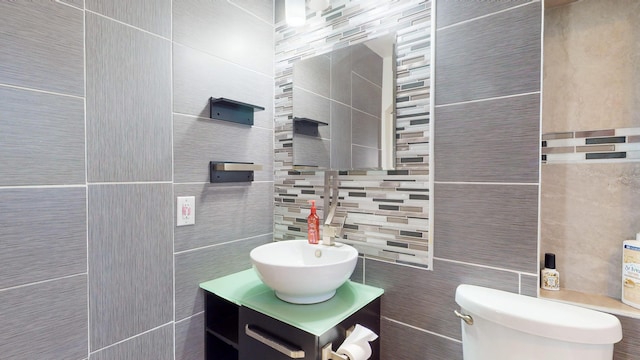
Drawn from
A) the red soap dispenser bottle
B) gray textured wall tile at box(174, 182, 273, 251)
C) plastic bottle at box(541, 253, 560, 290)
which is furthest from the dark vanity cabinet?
plastic bottle at box(541, 253, 560, 290)

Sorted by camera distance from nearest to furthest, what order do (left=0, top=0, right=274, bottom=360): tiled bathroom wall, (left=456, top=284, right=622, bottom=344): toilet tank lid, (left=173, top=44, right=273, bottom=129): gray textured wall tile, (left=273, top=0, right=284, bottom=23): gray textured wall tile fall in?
(left=456, top=284, right=622, bottom=344): toilet tank lid
(left=0, top=0, right=274, bottom=360): tiled bathroom wall
(left=173, top=44, right=273, bottom=129): gray textured wall tile
(left=273, top=0, right=284, bottom=23): gray textured wall tile

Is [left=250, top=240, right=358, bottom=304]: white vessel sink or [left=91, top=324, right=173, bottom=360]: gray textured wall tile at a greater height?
[left=250, top=240, right=358, bottom=304]: white vessel sink

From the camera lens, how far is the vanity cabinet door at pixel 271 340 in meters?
0.91

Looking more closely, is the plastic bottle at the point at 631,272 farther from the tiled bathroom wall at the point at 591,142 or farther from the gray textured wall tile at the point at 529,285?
the gray textured wall tile at the point at 529,285

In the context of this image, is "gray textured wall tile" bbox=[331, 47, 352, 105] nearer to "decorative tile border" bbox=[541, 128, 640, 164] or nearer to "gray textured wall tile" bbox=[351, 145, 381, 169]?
"gray textured wall tile" bbox=[351, 145, 381, 169]

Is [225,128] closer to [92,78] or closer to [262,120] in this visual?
[262,120]

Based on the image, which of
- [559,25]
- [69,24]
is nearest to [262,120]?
[69,24]

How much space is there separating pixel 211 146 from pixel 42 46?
2.04 feet

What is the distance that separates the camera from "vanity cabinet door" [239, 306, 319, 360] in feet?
2.99

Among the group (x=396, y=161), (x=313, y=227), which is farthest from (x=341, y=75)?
(x=313, y=227)

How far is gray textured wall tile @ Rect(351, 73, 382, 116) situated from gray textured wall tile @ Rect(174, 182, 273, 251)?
2.20 feet

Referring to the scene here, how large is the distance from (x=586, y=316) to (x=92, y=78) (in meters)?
1.69

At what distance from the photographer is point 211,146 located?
1322 millimetres

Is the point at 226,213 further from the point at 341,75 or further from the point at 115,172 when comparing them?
the point at 341,75
